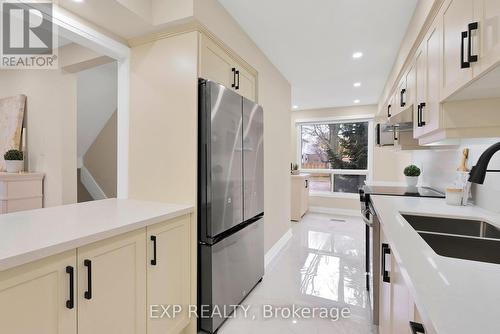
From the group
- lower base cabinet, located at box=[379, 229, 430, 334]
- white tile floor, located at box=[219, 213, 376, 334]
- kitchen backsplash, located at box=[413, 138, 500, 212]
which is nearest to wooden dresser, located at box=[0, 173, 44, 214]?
white tile floor, located at box=[219, 213, 376, 334]

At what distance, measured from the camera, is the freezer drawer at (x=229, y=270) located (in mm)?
1718

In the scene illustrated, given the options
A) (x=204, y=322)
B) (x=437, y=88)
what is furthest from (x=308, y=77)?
(x=204, y=322)

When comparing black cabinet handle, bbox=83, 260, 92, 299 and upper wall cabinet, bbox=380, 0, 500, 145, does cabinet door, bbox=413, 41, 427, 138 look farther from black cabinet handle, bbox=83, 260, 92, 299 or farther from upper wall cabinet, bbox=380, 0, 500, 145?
black cabinet handle, bbox=83, 260, 92, 299

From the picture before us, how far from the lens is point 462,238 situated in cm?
113

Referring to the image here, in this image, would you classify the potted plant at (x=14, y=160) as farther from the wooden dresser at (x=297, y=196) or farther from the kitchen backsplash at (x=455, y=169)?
the kitchen backsplash at (x=455, y=169)

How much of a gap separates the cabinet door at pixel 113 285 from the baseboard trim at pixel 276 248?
1.80 m

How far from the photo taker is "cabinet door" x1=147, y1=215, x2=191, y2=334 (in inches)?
55.4

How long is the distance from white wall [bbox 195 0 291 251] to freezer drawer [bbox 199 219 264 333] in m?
0.62

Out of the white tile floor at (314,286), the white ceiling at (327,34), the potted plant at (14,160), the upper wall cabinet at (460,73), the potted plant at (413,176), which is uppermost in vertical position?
the white ceiling at (327,34)

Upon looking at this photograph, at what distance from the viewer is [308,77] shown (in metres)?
3.65

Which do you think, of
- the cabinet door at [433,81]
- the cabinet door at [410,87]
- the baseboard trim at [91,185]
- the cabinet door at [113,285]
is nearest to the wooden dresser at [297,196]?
the cabinet door at [410,87]

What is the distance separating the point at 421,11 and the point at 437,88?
2.58ft

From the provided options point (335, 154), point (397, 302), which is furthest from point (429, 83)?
point (335, 154)

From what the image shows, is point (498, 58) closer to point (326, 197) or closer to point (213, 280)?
point (213, 280)
